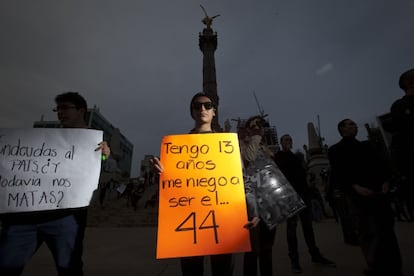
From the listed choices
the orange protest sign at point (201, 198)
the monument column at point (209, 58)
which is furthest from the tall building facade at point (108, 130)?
the orange protest sign at point (201, 198)

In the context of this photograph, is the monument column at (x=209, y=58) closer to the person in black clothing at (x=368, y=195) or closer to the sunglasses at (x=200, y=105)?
the person in black clothing at (x=368, y=195)

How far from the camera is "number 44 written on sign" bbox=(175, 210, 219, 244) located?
46.8 inches

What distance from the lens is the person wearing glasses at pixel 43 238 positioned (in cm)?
121

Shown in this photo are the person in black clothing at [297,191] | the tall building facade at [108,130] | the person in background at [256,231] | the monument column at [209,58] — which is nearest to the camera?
the person in background at [256,231]

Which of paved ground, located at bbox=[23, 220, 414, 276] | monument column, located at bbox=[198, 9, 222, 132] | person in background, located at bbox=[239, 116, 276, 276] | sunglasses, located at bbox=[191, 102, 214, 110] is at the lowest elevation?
paved ground, located at bbox=[23, 220, 414, 276]

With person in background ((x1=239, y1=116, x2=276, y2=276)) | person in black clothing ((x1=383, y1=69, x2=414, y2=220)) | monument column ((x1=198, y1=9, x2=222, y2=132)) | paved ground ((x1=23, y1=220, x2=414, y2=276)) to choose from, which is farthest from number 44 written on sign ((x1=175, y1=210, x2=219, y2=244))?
monument column ((x1=198, y1=9, x2=222, y2=132))

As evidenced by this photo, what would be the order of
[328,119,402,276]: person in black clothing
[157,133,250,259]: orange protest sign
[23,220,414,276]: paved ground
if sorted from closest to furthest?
1. [157,133,250,259]: orange protest sign
2. [328,119,402,276]: person in black clothing
3. [23,220,414,276]: paved ground

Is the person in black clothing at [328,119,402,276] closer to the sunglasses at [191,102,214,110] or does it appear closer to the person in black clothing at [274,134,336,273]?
the person in black clothing at [274,134,336,273]

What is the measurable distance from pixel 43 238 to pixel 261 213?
4.97ft

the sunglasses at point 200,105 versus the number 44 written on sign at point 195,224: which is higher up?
the sunglasses at point 200,105

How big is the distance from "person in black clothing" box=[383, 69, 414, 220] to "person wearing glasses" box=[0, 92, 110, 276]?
7.82 feet

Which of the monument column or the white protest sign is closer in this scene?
the white protest sign

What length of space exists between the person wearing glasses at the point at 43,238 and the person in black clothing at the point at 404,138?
2383 mm

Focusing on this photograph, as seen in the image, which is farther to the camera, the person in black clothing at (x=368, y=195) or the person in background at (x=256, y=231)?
the person in black clothing at (x=368, y=195)
